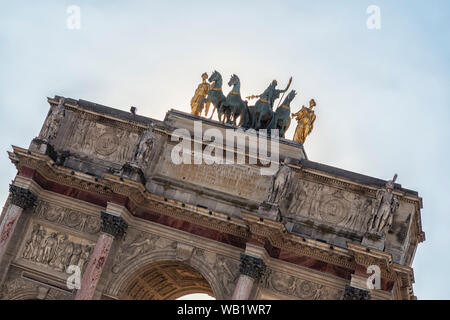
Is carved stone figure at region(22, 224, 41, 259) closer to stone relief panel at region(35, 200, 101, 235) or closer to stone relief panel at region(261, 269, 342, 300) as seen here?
→ stone relief panel at region(35, 200, 101, 235)

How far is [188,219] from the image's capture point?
3016cm

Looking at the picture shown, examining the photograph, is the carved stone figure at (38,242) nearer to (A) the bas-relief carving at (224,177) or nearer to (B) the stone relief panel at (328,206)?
(A) the bas-relief carving at (224,177)

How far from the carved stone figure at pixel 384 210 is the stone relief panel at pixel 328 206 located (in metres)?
0.60

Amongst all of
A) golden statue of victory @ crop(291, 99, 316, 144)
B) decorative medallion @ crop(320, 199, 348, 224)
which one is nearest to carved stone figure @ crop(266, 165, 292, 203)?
decorative medallion @ crop(320, 199, 348, 224)

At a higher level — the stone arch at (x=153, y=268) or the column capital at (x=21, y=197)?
the column capital at (x=21, y=197)

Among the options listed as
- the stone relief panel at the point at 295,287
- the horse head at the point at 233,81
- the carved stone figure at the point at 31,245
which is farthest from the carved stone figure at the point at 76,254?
the horse head at the point at 233,81

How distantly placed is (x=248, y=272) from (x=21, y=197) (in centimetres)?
889

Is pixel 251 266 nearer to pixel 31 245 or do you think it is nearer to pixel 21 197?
pixel 31 245

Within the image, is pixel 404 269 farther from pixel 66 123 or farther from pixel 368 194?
pixel 66 123

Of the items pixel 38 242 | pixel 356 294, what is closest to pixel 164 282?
pixel 38 242

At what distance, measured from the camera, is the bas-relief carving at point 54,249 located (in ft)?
99.6

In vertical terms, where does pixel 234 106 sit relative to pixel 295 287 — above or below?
above

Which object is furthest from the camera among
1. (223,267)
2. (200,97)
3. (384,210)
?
(200,97)
